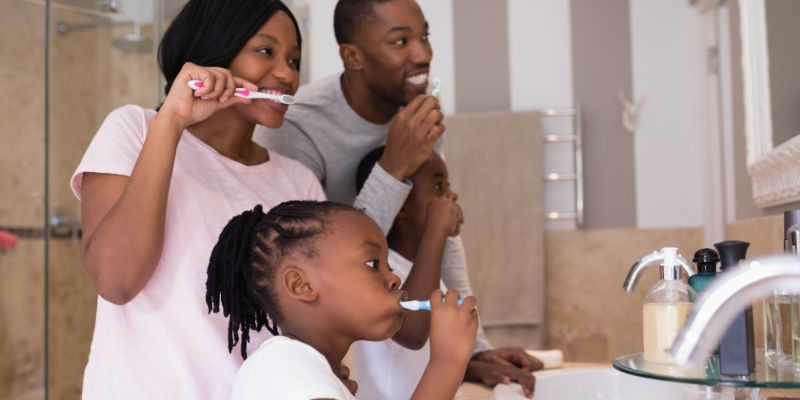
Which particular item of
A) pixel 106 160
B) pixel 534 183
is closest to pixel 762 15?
pixel 106 160

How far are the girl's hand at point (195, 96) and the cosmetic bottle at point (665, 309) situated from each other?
55cm

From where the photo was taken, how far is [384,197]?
125cm

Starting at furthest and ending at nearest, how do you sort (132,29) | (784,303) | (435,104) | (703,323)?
(132,29)
(435,104)
(784,303)
(703,323)

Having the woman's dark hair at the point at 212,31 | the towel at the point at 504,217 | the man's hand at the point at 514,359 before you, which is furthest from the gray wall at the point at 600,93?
the woman's dark hair at the point at 212,31

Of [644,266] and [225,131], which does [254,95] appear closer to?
[225,131]

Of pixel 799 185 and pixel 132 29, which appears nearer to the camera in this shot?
pixel 799 185

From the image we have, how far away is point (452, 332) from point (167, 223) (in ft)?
1.24

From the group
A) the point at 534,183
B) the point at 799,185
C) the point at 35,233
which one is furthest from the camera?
the point at 534,183

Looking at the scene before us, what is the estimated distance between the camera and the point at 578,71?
9.74ft

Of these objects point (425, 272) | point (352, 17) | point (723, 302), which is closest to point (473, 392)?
point (425, 272)

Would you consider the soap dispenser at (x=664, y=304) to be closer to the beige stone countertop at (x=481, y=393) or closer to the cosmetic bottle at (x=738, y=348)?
the cosmetic bottle at (x=738, y=348)

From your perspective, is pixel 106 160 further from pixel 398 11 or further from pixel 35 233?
pixel 35 233

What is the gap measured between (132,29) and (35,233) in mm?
769

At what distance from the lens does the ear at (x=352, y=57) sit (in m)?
1.50
